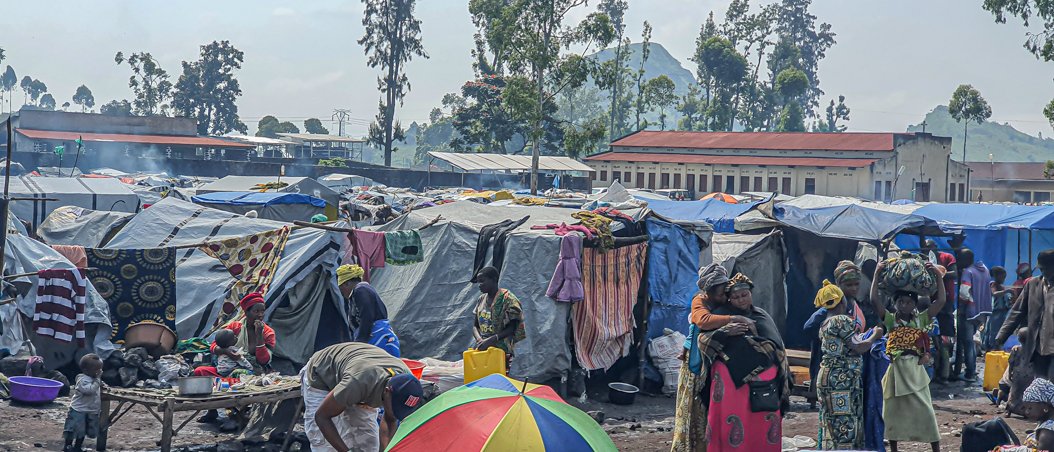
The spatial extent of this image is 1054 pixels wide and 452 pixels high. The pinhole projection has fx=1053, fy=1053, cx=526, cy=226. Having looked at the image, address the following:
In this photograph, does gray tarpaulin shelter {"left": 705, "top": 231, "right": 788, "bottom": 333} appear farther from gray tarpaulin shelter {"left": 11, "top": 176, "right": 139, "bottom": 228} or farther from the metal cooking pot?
gray tarpaulin shelter {"left": 11, "top": 176, "right": 139, "bottom": 228}

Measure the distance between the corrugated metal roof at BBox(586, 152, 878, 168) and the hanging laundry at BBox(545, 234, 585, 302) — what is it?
144ft

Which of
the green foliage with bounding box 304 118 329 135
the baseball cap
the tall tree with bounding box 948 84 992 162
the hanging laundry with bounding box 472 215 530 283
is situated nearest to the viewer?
the baseball cap

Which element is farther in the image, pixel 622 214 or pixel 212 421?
pixel 622 214

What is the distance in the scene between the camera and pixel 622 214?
11.2 metres

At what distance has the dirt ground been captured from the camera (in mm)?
8148

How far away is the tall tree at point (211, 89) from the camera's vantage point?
255 feet

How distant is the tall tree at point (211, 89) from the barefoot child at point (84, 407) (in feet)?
237

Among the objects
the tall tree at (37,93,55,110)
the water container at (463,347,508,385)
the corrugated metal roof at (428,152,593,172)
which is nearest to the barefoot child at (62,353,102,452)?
the water container at (463,347,508,385)

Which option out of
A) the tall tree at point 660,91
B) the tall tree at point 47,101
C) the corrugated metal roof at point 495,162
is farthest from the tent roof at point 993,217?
the tall tree at point 47,101

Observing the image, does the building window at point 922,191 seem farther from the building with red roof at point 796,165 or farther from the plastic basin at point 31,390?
→ the plastic basin at point 31,390

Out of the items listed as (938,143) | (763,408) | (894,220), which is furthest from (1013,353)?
(938,143)

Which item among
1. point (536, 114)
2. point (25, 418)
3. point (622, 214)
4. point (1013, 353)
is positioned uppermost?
point (536, 114)

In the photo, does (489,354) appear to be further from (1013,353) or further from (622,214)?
(1013,353)

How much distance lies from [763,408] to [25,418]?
619cm
